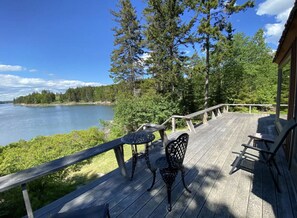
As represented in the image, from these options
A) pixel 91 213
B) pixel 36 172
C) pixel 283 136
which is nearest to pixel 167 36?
pixel 283 136

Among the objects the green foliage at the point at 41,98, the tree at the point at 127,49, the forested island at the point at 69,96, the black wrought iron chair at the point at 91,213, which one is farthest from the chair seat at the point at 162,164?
the green foliage at the point at 41,98

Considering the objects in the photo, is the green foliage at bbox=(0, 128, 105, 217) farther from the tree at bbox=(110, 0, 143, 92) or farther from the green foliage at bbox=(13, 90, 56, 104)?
the green foliage at bbox=(13, 90, 56, 104)

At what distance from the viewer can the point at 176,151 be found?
1.93 metres

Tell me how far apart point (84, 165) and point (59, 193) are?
7.36 feet

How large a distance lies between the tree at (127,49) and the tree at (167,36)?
4925 mm

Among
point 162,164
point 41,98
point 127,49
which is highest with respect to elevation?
point 127,49

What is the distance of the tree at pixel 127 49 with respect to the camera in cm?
1495

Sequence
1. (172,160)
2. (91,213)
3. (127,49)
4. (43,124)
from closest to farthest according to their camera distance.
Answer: (91,213) < (172,160) < (127,49) < (43,124)

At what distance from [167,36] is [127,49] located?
692 centimetres

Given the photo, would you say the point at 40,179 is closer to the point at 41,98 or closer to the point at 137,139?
the point at 137,139

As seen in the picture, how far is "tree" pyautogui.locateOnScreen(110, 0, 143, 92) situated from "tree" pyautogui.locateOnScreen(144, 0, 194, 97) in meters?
4.92

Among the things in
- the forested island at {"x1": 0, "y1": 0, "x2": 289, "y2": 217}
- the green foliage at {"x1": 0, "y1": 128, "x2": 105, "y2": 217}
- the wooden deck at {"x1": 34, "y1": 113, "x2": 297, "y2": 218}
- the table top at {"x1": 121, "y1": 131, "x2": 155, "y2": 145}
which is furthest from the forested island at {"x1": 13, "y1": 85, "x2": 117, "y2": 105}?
the wooden deck at {"x1": 34, "y1": 113, "x2": 297, "y2": 218}

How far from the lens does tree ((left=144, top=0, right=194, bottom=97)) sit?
948 cm

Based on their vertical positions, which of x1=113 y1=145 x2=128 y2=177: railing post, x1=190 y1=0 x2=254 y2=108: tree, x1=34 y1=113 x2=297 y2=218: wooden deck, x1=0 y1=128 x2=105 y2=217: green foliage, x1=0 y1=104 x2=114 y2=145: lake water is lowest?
x1=0 y1=104 x2=114 y2=145: lake water
